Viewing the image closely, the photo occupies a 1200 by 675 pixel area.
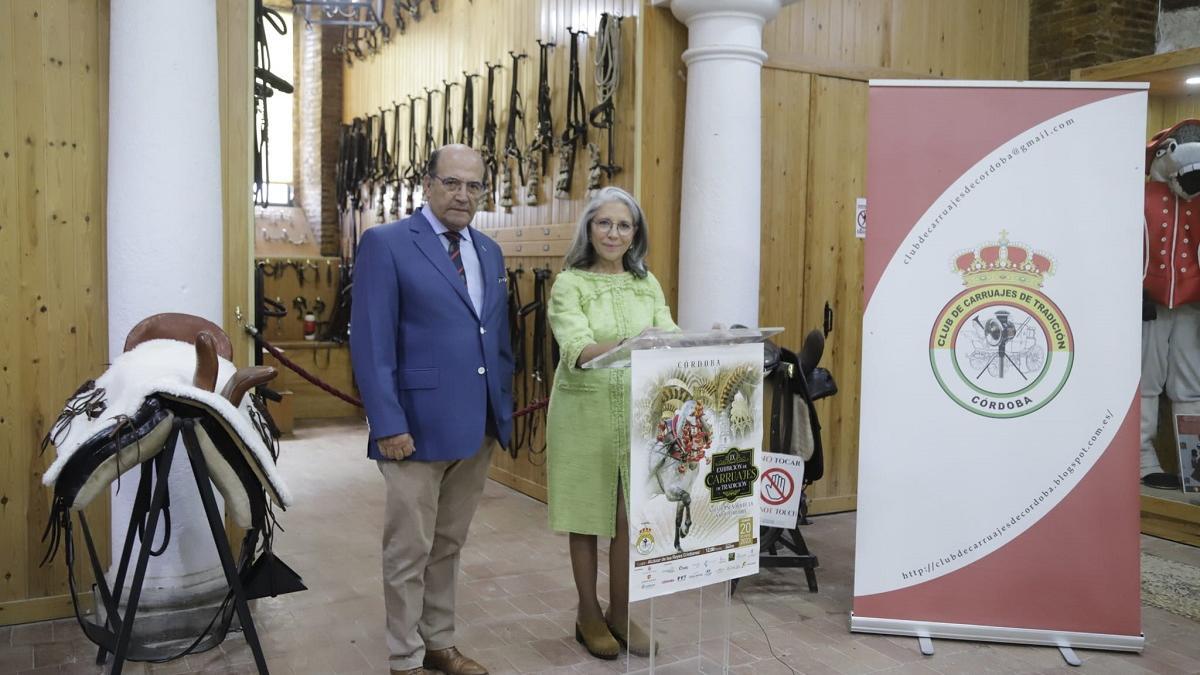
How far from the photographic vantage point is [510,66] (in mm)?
6141

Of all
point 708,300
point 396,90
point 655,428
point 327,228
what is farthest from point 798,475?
point 327,228

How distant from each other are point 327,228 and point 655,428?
341 inches

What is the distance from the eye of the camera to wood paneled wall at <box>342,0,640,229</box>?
4.98m

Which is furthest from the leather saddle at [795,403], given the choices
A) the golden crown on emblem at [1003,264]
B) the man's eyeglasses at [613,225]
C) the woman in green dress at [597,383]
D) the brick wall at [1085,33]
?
the brick wall at [1085,33]

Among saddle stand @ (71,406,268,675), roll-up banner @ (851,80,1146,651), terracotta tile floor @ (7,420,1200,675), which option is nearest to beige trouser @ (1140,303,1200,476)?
terracotta tile floor @ (7,420,1200,675)

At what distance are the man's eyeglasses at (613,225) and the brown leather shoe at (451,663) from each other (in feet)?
4.54

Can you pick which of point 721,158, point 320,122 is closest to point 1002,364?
point 721,158

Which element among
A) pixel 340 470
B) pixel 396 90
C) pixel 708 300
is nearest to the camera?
pixel 708 300

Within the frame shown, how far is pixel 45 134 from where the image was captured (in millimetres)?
3312

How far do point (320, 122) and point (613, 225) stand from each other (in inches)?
331

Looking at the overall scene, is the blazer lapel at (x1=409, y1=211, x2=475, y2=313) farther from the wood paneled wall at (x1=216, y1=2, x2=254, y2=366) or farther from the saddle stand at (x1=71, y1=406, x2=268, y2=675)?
the wood paneled wall at (x1=216, y1=2, x2=254, y2=366)

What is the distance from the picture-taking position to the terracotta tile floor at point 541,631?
316 cm

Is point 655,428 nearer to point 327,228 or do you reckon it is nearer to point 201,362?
point 201,362

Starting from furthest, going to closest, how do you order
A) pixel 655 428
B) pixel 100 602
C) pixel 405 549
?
pixel 100 602
pixel 405 549
pixel 655 428
